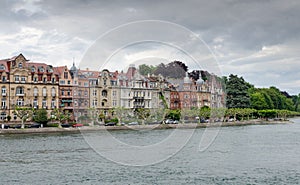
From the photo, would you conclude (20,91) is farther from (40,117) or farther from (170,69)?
(170,69)

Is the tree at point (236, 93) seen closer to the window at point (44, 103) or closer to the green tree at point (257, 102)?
the green tree at point (257, 102)

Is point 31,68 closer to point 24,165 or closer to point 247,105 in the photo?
point 24,165

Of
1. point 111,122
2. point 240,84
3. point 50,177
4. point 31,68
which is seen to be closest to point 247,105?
point 240,84

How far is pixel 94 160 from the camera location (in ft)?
96.9

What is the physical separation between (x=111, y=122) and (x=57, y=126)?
7.52 meters

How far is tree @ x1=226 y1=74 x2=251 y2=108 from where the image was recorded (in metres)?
91.6

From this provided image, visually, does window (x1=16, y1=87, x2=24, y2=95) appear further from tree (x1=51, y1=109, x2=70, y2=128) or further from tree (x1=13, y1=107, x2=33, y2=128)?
tree (x1=51, y1=109, x2=70, y2=128)

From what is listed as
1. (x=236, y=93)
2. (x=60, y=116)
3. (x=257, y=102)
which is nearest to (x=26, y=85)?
(x=60, y=116)

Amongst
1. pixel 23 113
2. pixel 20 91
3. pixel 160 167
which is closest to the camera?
pixel 160 167

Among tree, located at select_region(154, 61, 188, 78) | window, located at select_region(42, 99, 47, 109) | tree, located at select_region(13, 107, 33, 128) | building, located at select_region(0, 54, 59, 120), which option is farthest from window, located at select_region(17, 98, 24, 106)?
tree, located at select_region(154, 61, 188, 78)

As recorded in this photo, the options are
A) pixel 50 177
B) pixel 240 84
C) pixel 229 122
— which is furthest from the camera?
pixel 240 84

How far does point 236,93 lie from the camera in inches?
3647

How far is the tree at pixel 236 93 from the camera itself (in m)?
91.6

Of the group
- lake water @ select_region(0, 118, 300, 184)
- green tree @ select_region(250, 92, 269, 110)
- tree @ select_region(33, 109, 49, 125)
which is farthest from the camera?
green tree @ select_region(250, 92, 269, 110)
